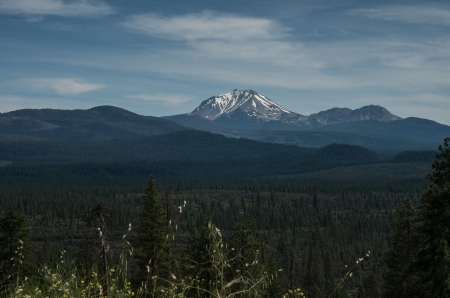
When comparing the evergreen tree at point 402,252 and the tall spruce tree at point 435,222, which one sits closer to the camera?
the tall spruce tree at point 435,222

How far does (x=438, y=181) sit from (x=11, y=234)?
89.1 feet

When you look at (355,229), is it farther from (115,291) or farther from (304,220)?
(115,291)

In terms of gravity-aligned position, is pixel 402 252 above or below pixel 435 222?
below

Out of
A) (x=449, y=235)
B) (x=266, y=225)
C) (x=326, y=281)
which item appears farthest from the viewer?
(x=266, y=225)

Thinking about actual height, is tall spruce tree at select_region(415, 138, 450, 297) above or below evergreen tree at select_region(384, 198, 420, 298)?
above

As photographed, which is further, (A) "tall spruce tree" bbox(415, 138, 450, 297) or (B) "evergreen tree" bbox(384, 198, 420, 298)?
(B) "evergreen tree" bbox(384, 198, 420, 298)

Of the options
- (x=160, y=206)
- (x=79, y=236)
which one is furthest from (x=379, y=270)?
(x=79, y=236)

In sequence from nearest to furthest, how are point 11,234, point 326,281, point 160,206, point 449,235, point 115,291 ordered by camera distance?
point 115,291 → point 449,235 → point 11,234 → point 160,206 → point 326,281

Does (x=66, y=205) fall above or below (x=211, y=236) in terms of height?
below

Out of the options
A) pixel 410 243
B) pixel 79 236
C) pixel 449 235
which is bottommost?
pixel 79 236

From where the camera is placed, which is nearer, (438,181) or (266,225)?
(438,181)

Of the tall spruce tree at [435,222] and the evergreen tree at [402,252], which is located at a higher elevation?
the tall spruce tree at [435,222]

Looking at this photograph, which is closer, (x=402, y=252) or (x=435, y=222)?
(x=435, y=222)

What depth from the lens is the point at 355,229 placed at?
15862 centimetres
